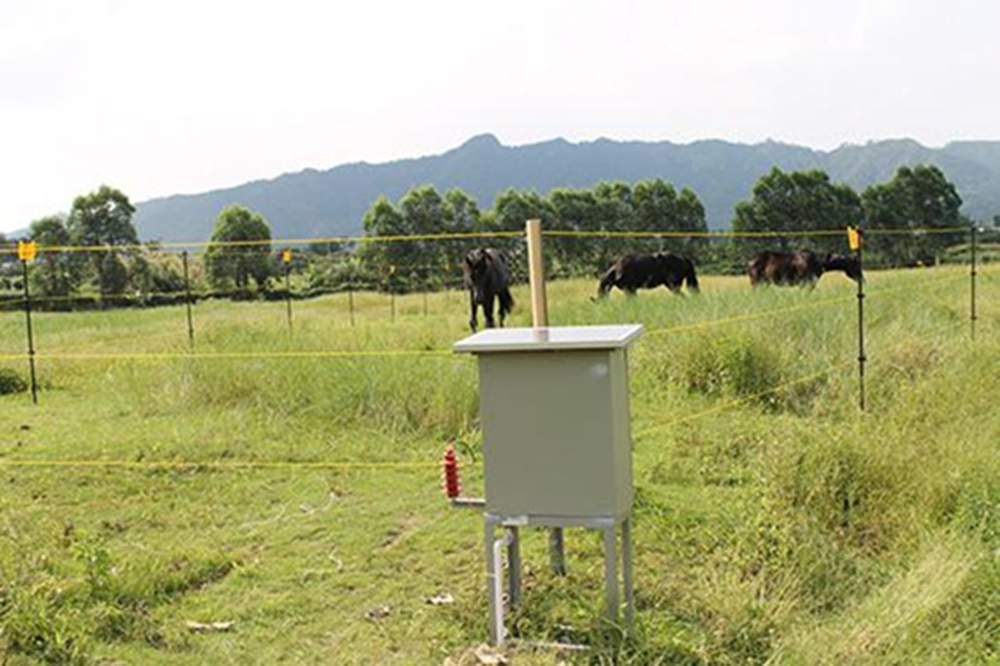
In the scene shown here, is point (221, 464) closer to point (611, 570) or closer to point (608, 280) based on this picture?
point (611, 570)

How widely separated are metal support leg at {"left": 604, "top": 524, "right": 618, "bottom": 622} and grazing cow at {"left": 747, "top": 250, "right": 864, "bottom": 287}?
14617mm

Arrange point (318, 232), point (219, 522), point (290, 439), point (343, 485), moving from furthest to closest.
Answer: point (318, 232) < point (290, 439) < point (343, 485) < point (219, 522)

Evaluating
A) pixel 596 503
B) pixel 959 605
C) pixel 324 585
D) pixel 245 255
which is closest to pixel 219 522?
pixel 324 585

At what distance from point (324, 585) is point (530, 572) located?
94 cm

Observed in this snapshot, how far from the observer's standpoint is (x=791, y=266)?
17859 millimetres

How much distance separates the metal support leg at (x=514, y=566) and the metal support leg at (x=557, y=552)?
0.99 feet

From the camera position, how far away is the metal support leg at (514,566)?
12.4 feet

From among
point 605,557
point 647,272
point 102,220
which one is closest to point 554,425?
point 605,557

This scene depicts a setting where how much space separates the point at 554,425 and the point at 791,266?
15393 mm

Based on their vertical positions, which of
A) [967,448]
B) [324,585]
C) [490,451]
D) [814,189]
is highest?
[814,189]

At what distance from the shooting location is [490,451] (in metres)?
3.62

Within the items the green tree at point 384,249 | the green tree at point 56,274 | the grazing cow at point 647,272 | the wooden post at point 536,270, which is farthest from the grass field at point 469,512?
the green tree at point 56,274

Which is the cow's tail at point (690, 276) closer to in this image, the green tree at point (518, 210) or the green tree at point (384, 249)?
the green tree at point (384, 249)

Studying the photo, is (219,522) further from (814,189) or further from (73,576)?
(814,189)
